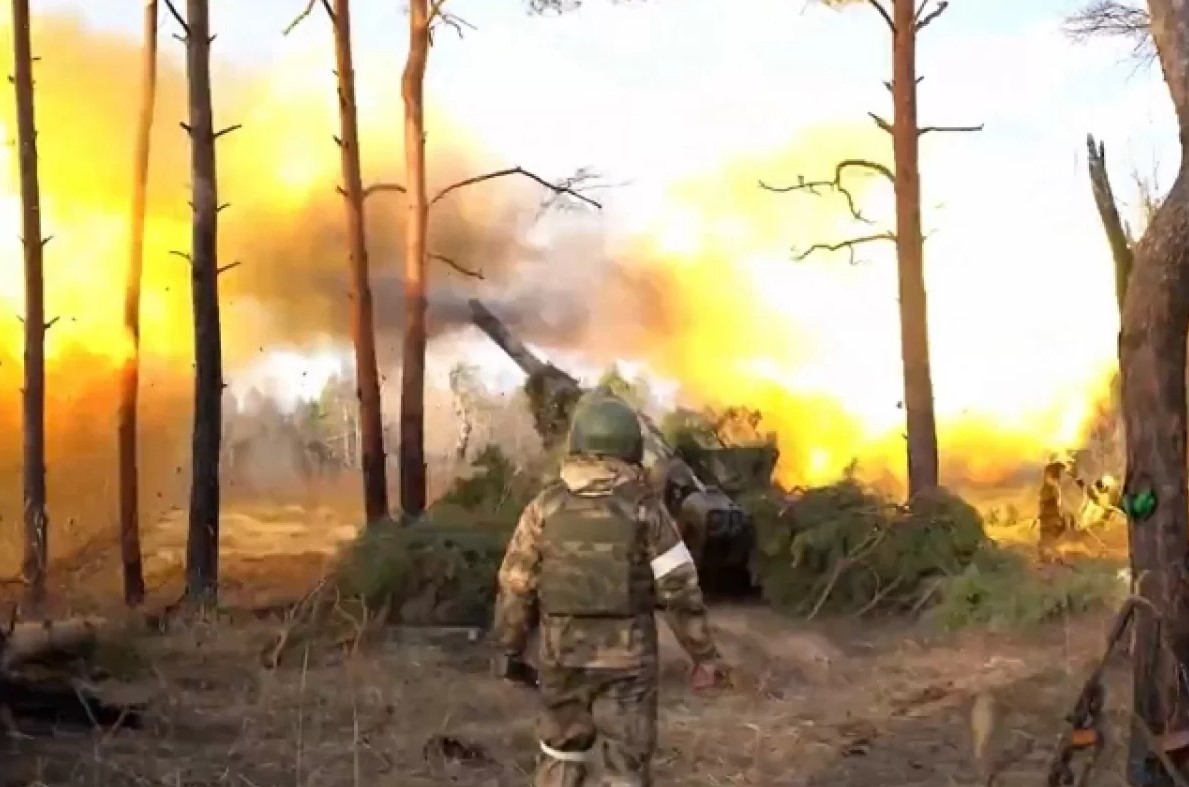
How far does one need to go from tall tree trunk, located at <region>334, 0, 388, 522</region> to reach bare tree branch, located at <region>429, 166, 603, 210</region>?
34.2 inches

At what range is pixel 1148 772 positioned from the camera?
19.6ft

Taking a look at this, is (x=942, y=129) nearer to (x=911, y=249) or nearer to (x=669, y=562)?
(x=911, y=249)

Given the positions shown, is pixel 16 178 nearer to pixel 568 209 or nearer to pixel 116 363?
pixel 116 363

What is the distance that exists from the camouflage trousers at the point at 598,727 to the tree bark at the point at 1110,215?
275cm

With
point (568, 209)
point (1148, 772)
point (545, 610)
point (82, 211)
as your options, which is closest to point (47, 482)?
point (82, 211)

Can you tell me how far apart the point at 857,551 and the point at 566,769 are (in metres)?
6.52

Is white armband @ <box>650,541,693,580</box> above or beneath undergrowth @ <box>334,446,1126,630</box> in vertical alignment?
above

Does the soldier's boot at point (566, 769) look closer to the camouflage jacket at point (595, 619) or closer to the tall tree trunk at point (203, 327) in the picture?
the camouflage jacket at point (595, 619)

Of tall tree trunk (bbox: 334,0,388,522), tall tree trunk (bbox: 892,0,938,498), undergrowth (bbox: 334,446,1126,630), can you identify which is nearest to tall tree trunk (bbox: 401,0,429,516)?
tall tree trunk (bbox: 334,0,388,522)

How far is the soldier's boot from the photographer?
18.6 feet

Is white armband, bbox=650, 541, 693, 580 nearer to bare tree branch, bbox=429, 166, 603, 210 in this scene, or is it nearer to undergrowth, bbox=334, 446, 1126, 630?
undergrowth, bbox=334, 446, 1126, 630

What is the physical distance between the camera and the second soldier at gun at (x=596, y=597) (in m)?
5.61

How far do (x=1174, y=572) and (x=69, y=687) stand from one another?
568 cm

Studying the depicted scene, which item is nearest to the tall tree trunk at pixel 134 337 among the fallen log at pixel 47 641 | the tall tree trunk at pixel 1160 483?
the fallen log at pixel 47 641
